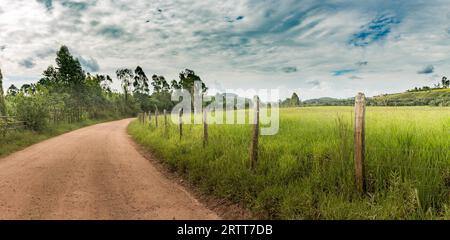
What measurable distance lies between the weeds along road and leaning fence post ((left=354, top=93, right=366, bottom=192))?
2.63m

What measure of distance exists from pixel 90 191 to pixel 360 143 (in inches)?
226

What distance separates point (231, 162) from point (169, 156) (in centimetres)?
340

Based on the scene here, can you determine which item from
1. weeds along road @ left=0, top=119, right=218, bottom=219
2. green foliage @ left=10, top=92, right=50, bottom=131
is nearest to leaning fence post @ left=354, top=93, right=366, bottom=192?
weeds along road @ left=0, top=119, right=218, bottom=219

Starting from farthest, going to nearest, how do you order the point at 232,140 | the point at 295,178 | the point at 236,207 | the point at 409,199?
the point at 232,140
the point at 295,178
the point at 236,207
the point at 409,199

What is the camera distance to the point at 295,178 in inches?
226

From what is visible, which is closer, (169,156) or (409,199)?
(409,199)

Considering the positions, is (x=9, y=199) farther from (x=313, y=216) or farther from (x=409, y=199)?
(x=409, y=199)

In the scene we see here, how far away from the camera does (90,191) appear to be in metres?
6.34

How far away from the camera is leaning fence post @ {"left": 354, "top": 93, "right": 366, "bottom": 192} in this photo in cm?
478

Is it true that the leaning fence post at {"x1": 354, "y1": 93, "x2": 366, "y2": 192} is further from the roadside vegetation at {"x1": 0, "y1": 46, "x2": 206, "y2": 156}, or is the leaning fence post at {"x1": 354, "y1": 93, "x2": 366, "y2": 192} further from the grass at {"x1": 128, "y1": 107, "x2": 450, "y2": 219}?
the roadside vegetation at {"x1": 0, "y1": 46, "x2": 206, "y2": 156}

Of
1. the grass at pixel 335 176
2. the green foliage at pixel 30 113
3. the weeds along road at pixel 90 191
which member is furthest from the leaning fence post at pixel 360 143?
the green foliage at pixel 30 113

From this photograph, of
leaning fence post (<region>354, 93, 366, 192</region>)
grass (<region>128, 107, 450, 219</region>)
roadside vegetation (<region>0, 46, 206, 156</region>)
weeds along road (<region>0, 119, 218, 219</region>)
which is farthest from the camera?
roadside vegetation (<region>0, 46, 206, 156</region>)

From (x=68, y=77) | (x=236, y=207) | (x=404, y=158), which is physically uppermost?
(x=68, y=77)

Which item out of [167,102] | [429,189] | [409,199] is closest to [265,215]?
[409,199]
